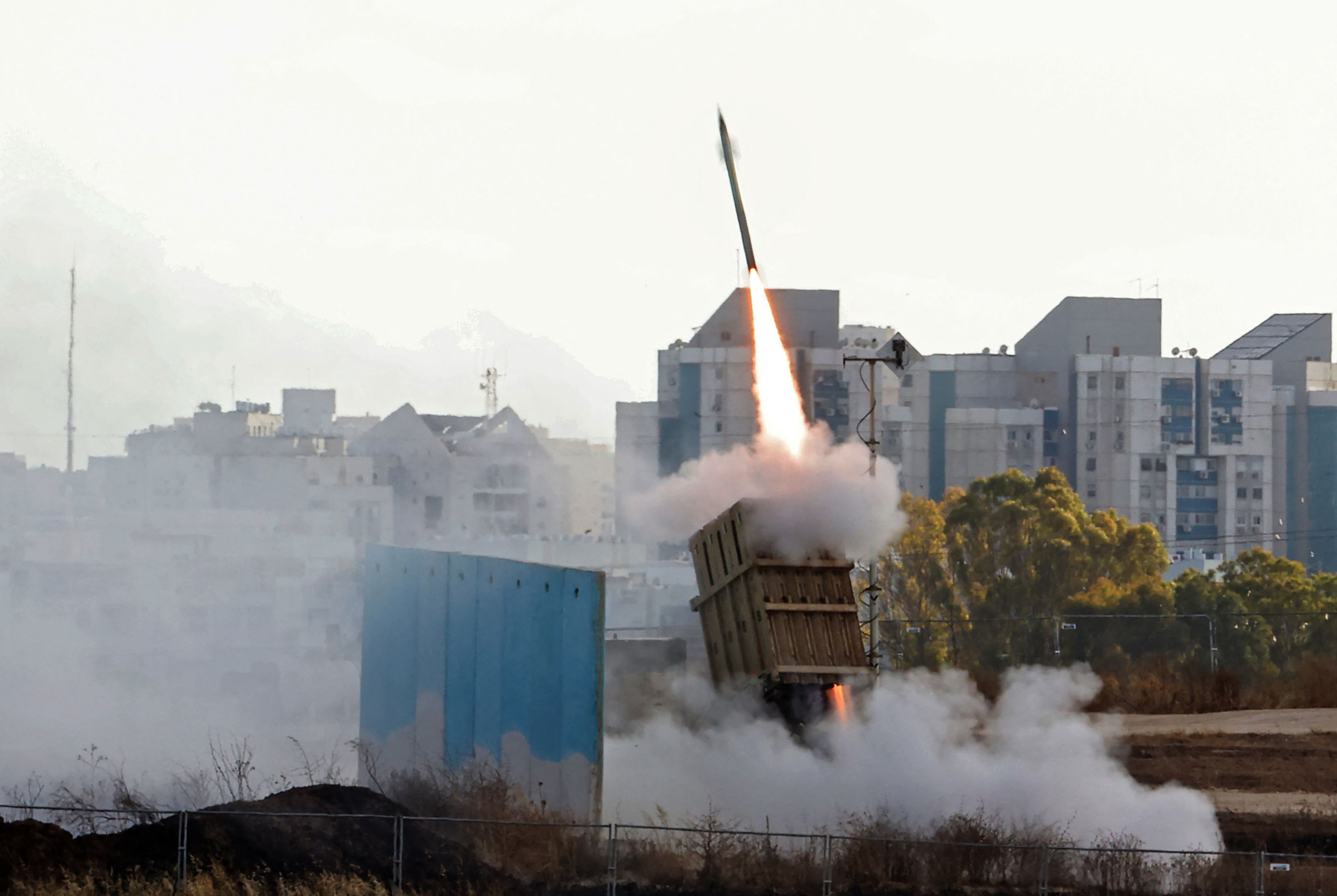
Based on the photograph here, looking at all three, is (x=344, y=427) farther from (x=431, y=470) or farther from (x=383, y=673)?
(x=383, y=673)

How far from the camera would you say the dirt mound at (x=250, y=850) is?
19.3 meters

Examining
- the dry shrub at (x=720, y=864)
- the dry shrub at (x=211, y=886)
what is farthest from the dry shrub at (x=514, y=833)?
the dry shrub at (x=211, y=886)

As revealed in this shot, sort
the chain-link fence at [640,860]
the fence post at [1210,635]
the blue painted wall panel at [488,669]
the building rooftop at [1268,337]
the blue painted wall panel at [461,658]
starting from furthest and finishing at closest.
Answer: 1. the building rooftop at [1268,337]
2. the fence post at [1210,635]
3. the blue painted wall panel at [461,658]
4. the blue painted wall panel at [488,669]
5. the chain-link fence at [640,860]

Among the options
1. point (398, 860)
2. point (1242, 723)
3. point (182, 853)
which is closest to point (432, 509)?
point (1242, 723)

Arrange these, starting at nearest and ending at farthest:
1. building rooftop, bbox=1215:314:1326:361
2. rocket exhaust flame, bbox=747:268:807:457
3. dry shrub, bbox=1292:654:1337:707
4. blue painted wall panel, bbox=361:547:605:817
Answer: blue painted wall panel, bbox=361:547:605:817 → rocket exhaust flame, bbox=747:268:807:457 → dry shrub, bbox=1292:654:1337:707 → building rooftop, bbox=1215:314:1326:361

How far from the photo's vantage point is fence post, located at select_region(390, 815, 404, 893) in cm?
1894

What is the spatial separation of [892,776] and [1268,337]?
402 feet

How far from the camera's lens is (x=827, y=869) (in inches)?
766

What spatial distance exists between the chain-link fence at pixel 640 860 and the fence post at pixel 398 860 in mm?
48

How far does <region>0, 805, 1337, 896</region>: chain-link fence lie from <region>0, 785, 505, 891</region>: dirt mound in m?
0.02

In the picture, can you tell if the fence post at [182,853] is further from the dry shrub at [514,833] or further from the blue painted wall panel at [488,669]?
the blue painted wall panel at [488,669]

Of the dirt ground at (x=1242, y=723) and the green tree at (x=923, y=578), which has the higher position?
the green tree at (x=923, y=578)

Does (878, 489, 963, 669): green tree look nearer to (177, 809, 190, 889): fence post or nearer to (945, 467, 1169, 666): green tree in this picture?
(945, 467, 1169, 666): green tree

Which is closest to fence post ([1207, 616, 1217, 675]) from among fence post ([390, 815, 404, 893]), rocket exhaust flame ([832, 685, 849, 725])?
rocket exhaust flame ([832, 685, 849, 725])
